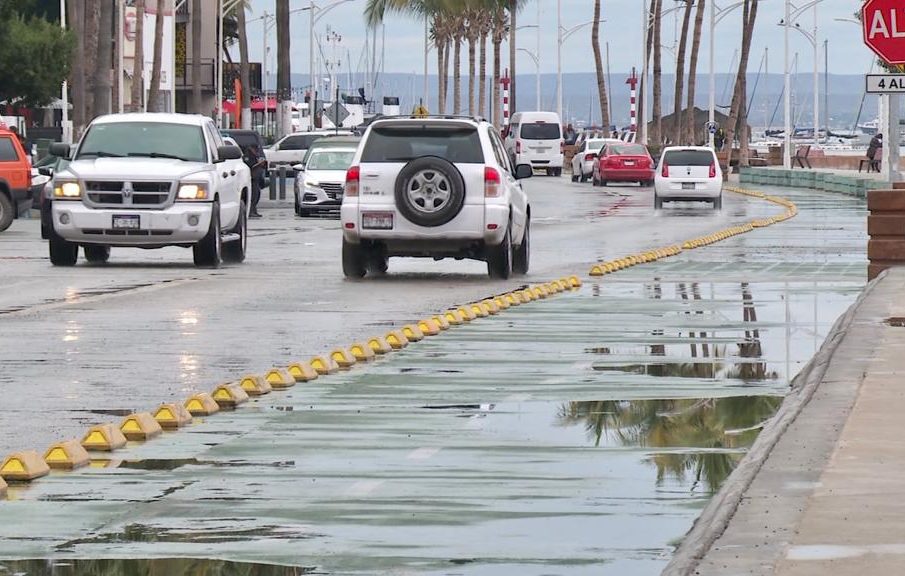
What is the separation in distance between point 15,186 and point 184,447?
32.2 metres

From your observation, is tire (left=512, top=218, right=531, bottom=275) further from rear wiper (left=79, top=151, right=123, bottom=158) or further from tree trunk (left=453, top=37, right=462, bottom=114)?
tree trunk (left=453, top=37, right=462, bottom=114)

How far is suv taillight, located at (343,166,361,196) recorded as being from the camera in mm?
26109

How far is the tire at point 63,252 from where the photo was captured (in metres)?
28.6

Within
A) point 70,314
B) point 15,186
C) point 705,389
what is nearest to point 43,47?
point 15,186

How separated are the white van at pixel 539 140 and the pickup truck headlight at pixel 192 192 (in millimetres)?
69072

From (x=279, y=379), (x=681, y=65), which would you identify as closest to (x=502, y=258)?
(x=279, y=379)

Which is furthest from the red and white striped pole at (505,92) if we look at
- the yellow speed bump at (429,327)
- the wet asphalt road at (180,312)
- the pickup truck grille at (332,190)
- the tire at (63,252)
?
the yellow speed bump at (429,327)

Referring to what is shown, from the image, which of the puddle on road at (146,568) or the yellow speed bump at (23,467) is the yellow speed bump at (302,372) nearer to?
the yellow speed bump at (23,467)

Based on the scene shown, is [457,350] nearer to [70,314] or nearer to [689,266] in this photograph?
[70,314]

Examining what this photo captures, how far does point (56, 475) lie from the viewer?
10430 mm

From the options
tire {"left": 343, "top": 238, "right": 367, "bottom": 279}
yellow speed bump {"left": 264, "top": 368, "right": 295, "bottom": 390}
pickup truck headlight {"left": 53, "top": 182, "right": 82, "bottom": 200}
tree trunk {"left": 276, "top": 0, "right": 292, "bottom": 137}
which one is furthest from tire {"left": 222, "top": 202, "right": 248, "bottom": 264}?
tree trunk {"left": 276, "top": 0, "right": 292, "bottom": 137}

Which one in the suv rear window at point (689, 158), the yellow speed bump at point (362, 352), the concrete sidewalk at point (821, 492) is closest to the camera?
the concrete sidewalk at point (821, 492)

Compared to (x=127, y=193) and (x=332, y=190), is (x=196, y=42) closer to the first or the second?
(x=332, y=190)

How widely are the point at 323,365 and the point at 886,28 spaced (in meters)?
9.94
